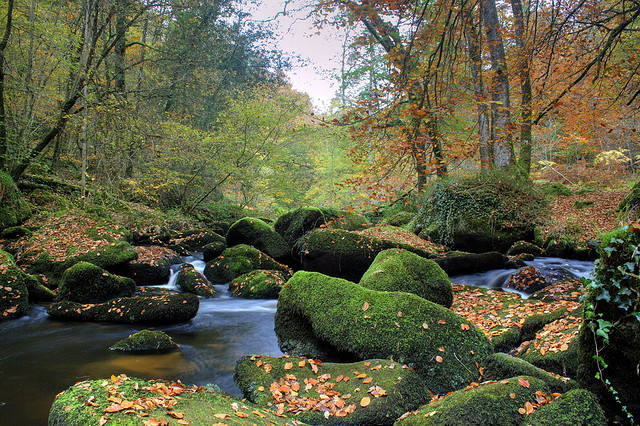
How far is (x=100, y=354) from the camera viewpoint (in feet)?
17.6

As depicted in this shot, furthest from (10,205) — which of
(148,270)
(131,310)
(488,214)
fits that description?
(488,214)

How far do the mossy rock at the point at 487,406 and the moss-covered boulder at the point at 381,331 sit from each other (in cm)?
104

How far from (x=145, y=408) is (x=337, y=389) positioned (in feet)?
5.82

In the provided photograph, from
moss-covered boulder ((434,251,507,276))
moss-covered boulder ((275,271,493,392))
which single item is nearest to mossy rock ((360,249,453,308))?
moss-covered boulder ((275,271,493,392))

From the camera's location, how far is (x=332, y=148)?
25.2 meters

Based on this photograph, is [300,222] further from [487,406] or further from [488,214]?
[487,406]

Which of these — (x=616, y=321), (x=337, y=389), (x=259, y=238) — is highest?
(x=616, y=321)

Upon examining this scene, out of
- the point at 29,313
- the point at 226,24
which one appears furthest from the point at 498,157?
the point at 226,24

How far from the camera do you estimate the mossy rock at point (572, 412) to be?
2.28 meters

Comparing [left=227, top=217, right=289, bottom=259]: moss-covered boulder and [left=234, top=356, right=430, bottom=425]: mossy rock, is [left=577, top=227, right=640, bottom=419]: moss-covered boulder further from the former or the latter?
[left=227, top=217, right=289, bottom=259]: moss-covered boulder

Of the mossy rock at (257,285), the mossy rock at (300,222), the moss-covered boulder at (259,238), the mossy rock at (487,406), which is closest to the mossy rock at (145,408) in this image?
the mossy rock at (487,406)

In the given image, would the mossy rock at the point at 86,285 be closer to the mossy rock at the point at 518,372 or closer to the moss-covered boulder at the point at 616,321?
the mossy rock at the point at 518,372

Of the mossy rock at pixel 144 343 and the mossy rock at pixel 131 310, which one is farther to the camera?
the mossy rock at pixel 131 310

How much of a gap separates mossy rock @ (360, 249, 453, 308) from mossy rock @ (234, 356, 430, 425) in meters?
2.31
